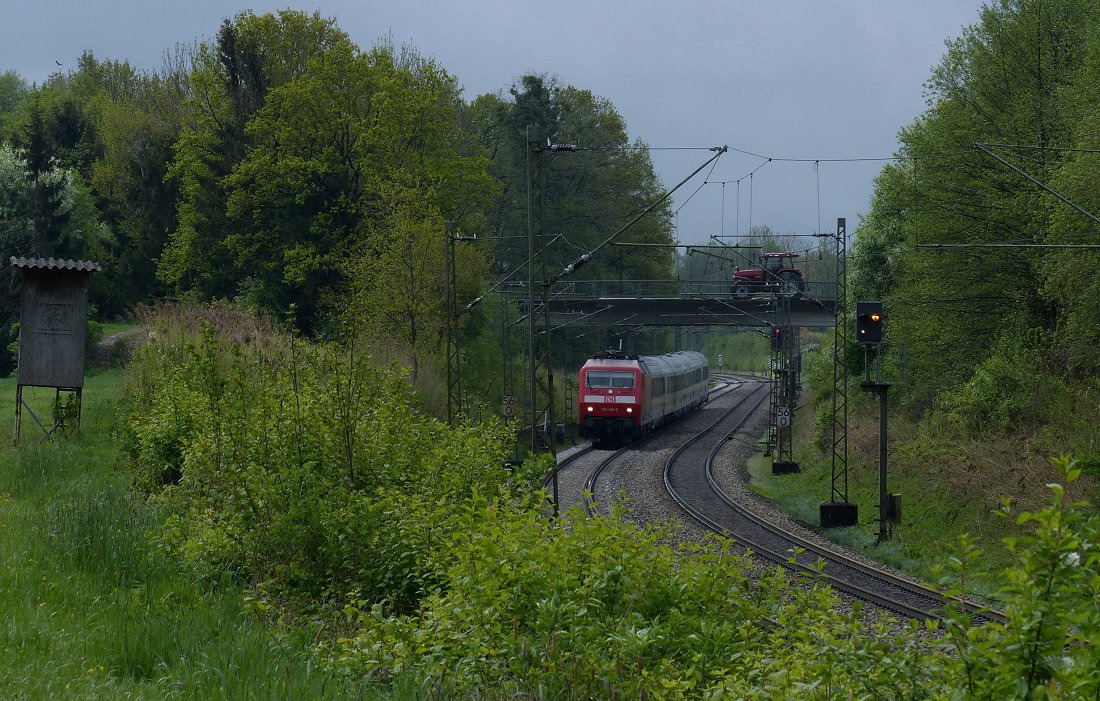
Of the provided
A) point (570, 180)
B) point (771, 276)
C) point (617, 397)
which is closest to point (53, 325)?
point (617, 397)

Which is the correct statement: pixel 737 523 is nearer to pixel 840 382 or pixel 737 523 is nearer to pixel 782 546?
pixel 782 546

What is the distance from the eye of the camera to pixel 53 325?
798 inches

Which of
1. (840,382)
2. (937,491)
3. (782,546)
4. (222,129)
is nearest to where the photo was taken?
(782,546)

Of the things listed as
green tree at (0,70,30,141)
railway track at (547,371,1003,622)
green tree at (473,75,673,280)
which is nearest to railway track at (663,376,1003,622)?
railway track at (547,371,1003,622)

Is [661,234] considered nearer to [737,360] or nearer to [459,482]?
[459,482]

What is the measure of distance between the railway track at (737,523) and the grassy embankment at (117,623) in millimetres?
3399

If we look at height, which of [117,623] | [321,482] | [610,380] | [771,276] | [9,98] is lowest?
[610,380]

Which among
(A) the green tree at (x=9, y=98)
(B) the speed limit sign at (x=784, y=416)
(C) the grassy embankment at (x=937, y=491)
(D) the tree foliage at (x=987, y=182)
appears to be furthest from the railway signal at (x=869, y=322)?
(A) the green tree at (x=9, y=98)

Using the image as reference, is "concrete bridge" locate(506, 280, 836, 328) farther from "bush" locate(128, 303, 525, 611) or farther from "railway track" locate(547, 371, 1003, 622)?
"bush" locate(128, 303, 525, 611)

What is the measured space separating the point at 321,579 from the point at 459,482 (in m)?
2.16

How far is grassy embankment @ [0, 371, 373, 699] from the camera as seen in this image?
663cm

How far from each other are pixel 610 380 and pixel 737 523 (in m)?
17.7

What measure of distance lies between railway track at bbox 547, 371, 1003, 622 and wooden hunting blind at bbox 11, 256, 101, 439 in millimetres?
10080

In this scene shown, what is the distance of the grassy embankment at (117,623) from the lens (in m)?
6.63
